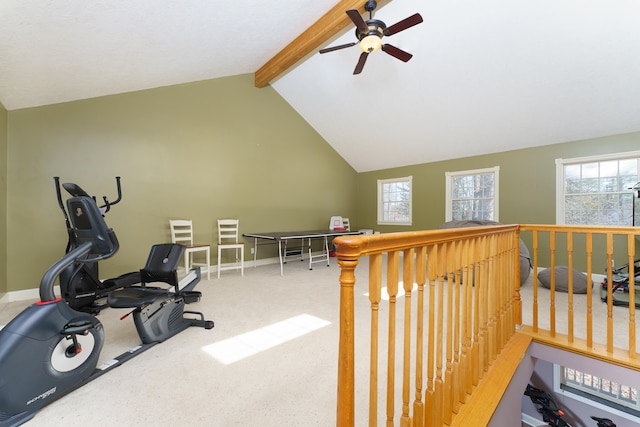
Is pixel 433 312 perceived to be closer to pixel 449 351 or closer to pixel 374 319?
pixel 449 351

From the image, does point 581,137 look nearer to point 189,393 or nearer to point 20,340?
point 189,393

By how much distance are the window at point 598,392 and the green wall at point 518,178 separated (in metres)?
1.87

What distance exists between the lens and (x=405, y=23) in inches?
111

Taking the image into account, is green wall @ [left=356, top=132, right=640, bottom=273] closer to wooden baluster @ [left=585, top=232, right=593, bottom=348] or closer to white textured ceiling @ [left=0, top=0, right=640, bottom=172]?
white textured ceiling @ [left=0, top=0, right=640, bottom=172]

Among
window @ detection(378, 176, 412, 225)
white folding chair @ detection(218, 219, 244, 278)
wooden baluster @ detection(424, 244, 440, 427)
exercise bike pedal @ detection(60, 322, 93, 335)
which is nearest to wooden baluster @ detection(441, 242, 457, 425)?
wooden baluster @ detection(424, 244, 440, 427)

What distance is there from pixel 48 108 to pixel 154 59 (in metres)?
1.48

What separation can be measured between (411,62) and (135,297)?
4750mm

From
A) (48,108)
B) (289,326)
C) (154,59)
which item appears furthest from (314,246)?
(48,108)

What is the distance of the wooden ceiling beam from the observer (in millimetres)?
3523

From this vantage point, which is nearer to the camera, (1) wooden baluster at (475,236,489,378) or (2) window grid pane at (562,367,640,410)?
(1) wooden baluster at (475,236,489,378)

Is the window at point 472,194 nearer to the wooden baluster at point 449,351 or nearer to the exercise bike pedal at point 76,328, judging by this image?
the wooden baluster at point 449,351

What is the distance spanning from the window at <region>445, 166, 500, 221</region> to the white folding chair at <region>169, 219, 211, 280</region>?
5138mm

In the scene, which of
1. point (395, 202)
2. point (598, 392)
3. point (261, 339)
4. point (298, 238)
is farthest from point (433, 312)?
point (395, 202)

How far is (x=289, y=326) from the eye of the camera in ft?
8.53
